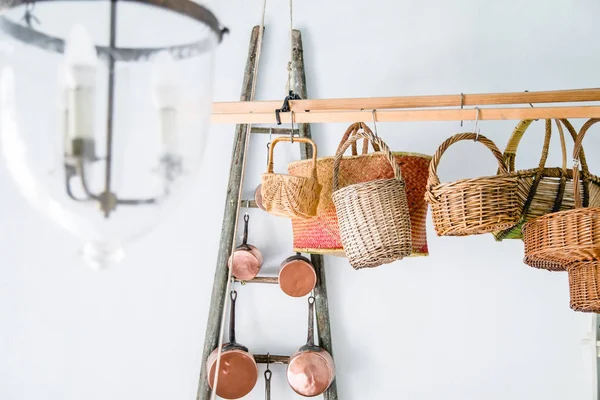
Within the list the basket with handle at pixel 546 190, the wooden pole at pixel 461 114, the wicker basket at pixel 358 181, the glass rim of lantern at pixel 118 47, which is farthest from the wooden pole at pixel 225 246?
the glass rim of lantern at pixel 118 47

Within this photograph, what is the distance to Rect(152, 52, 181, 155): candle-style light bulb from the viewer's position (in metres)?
0.72

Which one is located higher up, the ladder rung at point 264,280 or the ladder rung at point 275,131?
the ladder rung at point 275,131

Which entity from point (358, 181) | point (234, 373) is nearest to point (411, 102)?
point (358, 181)

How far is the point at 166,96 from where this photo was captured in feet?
2.42

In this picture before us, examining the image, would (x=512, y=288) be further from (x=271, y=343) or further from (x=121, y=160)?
(x=121, y=160)

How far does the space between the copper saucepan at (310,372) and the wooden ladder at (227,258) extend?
59 mm

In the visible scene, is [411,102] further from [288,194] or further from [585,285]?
[585,285]

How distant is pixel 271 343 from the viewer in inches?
92.9

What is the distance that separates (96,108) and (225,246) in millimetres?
1655

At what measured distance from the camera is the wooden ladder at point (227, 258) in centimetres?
228

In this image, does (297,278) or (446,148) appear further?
(297,278)

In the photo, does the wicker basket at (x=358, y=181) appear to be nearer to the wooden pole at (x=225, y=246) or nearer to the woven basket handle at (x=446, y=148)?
the woven basket handle at (x=446, y=148)

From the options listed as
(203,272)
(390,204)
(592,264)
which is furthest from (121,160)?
(203,272)

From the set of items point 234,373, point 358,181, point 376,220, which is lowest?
point 234,373
